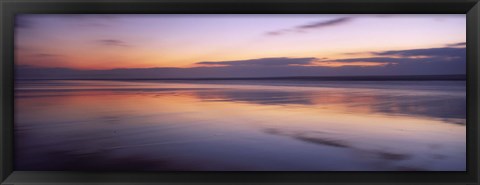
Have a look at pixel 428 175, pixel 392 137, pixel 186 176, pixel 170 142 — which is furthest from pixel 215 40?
pixel 428 175

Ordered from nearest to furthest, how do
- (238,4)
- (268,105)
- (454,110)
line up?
(238,4) → (454,110) → (268,105)

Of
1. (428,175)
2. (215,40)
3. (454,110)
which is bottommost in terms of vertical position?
(428,175)

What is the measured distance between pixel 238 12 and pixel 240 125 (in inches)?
23.7

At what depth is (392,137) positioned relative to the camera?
168 centimetres

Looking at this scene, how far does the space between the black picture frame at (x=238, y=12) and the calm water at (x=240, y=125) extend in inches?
2.6

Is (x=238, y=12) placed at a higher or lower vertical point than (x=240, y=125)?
higher

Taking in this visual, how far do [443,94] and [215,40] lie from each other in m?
1.09

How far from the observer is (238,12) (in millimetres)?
1458

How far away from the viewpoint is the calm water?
157 centimetres

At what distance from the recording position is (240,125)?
1.82 m

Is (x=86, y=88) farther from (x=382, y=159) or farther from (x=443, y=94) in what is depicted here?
(x=443, y=94)

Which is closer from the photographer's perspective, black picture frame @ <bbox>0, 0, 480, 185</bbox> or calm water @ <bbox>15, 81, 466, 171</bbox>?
black picture frame @ <bbox>0, 0, 480, 185</bbox>

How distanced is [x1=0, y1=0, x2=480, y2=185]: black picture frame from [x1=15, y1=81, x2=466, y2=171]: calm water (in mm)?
65

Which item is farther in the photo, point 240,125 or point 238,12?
point 240,125
